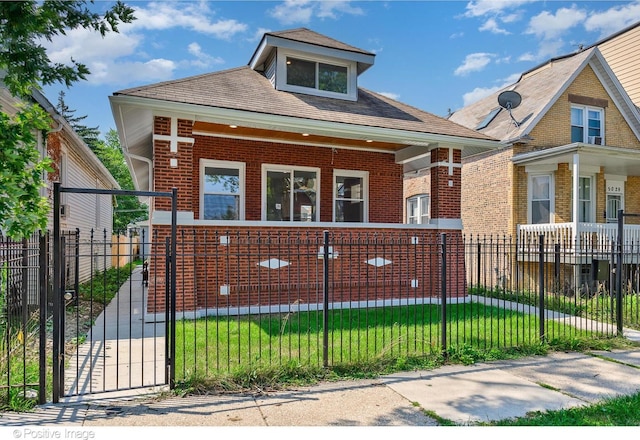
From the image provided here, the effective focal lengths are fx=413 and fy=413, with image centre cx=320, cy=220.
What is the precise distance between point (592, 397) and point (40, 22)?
6.71 meters

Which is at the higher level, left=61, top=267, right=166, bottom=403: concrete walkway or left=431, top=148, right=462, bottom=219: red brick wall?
left=431, top=148, right=462, bottom=219: red brick wall

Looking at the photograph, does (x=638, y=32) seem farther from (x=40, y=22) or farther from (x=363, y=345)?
(x=40, y=22)

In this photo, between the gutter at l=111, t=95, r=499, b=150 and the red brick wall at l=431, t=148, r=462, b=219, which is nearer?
the gutter at l=111, t=95, r=499, b=150

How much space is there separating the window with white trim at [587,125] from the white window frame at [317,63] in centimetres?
883

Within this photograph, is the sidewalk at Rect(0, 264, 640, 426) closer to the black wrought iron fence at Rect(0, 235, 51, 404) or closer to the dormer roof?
the black wrought iron fence at Rect(0, 235, 51, 404)

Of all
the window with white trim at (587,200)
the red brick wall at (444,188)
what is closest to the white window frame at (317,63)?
the red brick wall at (444,188)

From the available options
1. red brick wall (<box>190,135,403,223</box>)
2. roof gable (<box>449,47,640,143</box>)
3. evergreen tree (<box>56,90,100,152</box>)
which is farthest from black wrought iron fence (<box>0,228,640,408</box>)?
evergreen tree (<box>56,90,100,152</box>)

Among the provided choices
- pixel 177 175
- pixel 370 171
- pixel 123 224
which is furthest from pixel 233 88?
pixel 123 224

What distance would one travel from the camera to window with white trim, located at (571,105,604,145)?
49.4 feet

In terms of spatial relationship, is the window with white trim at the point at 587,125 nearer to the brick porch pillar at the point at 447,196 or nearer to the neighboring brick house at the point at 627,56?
the neighboring brick house at the point at 627,56

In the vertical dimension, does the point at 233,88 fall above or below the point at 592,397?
above

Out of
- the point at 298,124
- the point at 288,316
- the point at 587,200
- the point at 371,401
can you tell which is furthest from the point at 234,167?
the point at 587,200

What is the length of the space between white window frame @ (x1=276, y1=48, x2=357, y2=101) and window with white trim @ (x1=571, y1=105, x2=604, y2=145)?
8.83 meters
